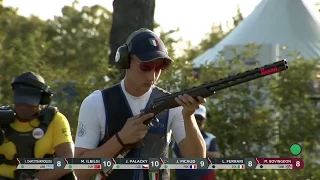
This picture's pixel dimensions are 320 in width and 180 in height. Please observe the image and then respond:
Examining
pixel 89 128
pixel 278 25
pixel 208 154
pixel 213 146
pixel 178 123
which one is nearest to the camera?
pixel 89 128

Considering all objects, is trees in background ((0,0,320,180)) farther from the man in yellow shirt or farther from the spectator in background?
the man in yellow shirt

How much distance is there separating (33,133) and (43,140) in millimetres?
85

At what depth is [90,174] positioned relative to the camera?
537 cm

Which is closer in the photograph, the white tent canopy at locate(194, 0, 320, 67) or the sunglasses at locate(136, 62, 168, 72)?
the sunglasses at locate(136, 62, 168, 72)

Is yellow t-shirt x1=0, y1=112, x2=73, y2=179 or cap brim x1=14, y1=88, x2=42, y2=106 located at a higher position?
cap brim x1=14, y1=88, x2=42, y2=106

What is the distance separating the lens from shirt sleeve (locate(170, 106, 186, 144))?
18.1ft

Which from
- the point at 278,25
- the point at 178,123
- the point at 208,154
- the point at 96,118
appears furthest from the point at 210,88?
the point at 278,25

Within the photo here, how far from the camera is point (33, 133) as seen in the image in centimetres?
657

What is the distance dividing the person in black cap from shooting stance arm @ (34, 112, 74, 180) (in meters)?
1.09

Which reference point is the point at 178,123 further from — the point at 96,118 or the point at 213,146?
the point at 213,146

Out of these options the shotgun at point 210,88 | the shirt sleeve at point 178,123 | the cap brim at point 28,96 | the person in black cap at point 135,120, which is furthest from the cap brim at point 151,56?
the cap brim at point 28,96
